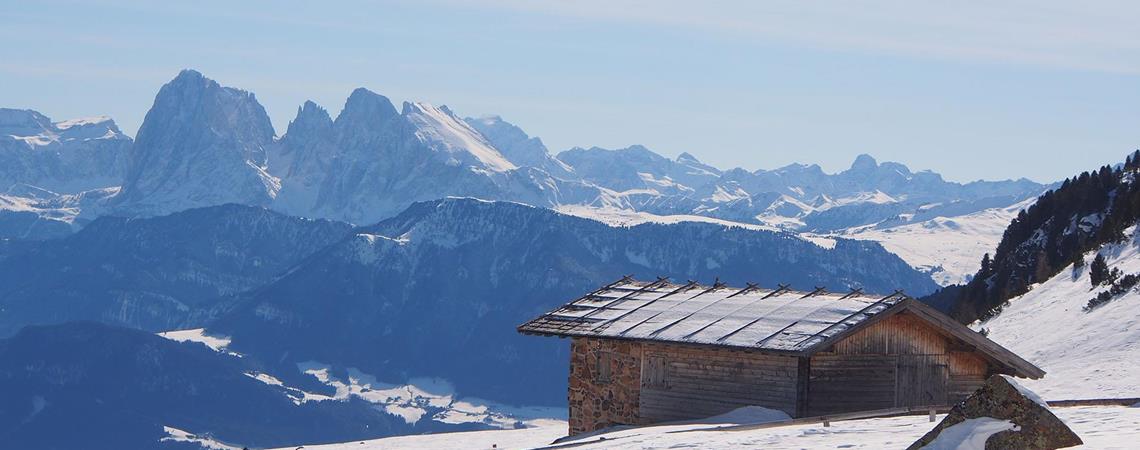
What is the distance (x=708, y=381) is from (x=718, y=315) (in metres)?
2.69

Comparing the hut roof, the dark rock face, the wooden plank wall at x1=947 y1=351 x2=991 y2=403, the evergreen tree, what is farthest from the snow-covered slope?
the dark rock face

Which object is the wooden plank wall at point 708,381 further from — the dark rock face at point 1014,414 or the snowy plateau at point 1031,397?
the dark rock face at point 1014,414

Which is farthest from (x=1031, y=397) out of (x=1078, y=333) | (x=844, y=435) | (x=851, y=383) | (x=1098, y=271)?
(x=1098, y=271)

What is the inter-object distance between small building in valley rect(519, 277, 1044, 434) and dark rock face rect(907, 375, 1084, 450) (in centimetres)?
1679

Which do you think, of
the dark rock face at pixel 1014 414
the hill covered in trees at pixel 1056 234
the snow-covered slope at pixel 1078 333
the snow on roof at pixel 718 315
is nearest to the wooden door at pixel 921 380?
the snow on roof at pixel 718 315

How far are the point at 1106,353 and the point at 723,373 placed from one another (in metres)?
14.7

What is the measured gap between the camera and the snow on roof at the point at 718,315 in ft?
140

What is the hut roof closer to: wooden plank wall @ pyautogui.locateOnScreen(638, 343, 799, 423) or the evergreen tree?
wooden plank wall @ pyautogui.locateOnScreen(638, 343, 799, 423)

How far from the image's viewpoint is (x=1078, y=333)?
5578 centimetres

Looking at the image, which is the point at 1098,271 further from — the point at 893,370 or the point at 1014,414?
the point at 1014,414

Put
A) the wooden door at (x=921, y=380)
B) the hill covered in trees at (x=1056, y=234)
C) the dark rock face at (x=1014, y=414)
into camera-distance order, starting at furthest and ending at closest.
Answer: the hill covered in trees at (x=1056, y=234)
the wooden door at (x=921, y=380)
the dark rock face at (x=1014, y=414)

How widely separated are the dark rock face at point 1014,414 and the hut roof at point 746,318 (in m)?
16.9

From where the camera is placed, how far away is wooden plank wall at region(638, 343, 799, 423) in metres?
42.4

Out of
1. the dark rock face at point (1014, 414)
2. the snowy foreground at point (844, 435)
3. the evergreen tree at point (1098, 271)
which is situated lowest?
the snowy foreground at point (844, 435)
